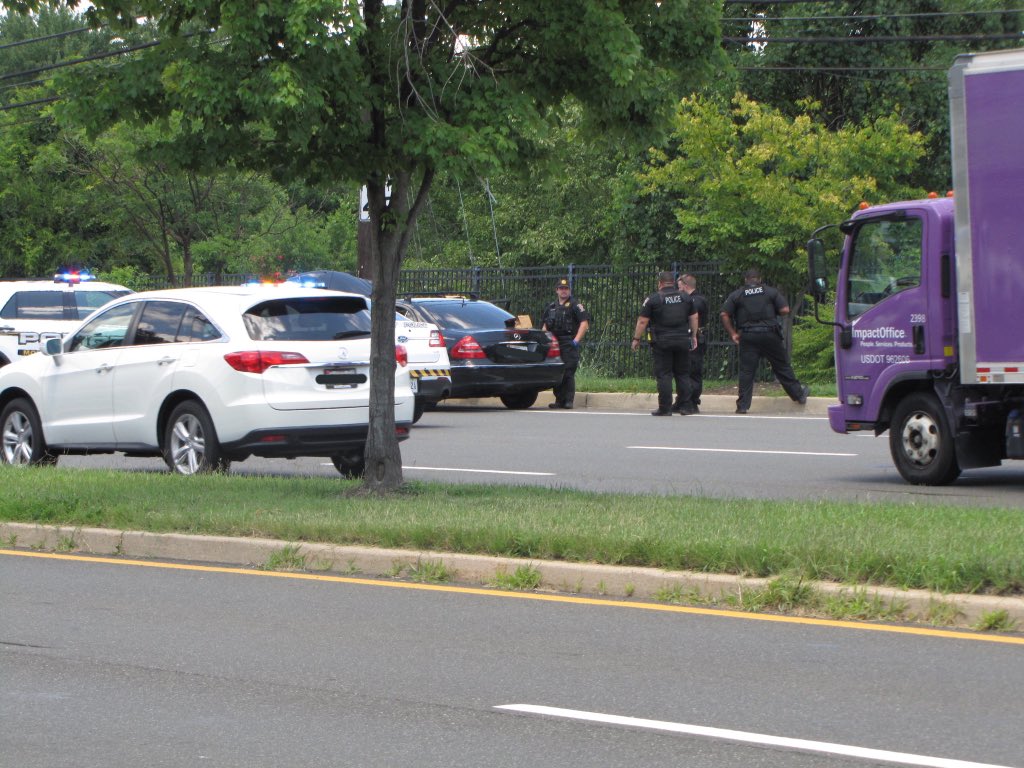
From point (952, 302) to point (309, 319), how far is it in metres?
5.57

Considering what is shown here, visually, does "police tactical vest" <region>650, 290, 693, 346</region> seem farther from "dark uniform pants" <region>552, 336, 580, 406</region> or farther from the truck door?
the truck door

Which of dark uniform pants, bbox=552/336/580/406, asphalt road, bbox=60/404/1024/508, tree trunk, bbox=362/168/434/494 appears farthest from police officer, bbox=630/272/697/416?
tree trunk, bbox=362/168/434/494

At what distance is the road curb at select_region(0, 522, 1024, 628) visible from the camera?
732 cm

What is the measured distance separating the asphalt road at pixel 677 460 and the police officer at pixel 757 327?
0.63 metres

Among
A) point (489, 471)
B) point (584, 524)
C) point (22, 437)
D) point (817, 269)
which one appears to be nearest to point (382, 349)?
point (584, 524)

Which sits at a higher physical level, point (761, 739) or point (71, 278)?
point (71, 278)

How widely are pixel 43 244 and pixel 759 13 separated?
25309 millimetres

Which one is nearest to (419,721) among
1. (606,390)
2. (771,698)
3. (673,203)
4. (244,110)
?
(771,698)

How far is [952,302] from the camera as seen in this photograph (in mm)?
12617

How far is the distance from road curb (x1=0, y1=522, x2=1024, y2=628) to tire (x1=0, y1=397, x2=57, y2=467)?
4.38m

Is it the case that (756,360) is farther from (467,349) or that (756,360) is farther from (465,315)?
(465,315)

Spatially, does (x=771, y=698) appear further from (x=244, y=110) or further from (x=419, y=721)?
(x=244, y=110)

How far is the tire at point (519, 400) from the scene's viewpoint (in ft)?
76.6

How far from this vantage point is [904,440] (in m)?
13.2
